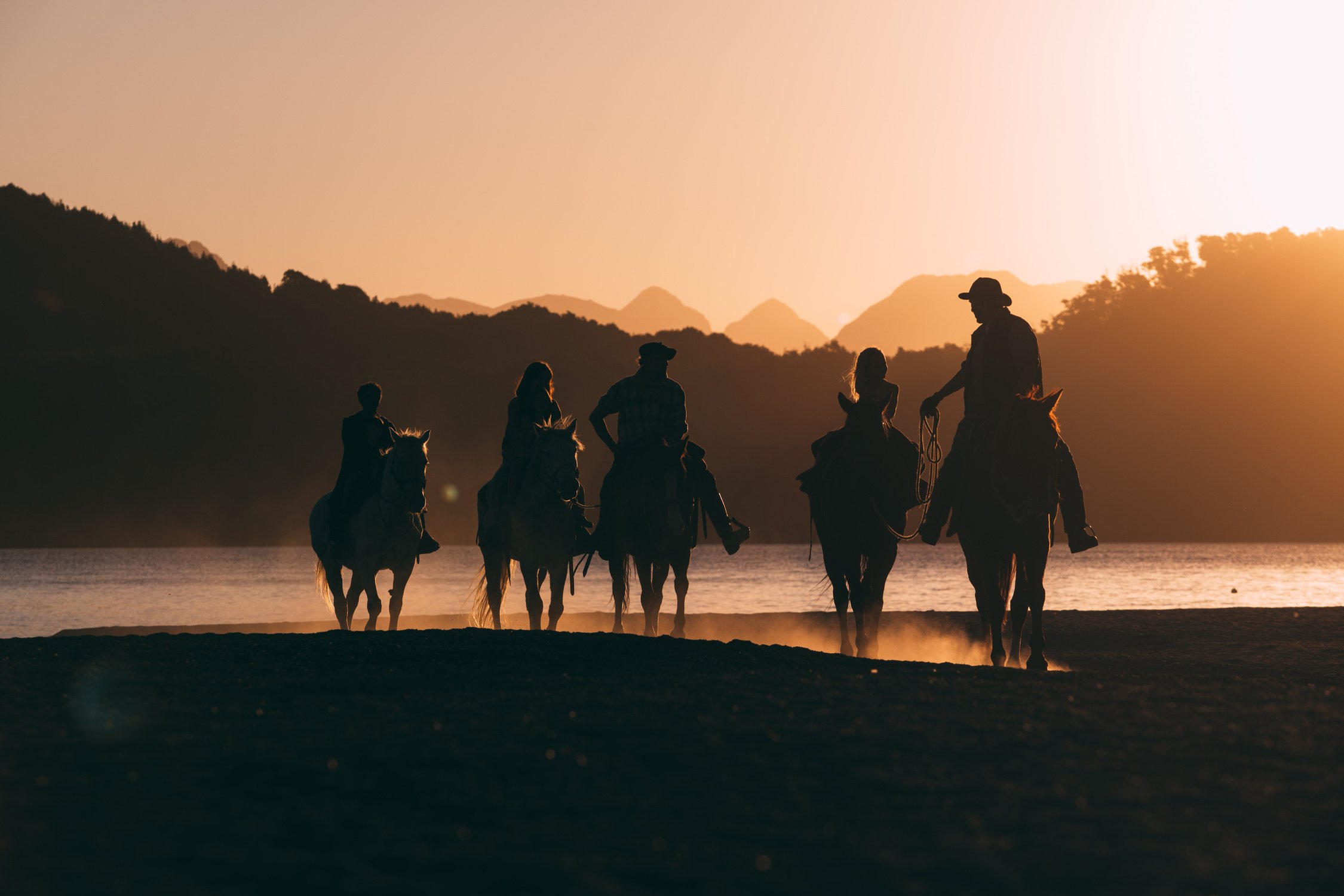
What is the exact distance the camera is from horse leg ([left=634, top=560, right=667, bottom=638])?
507 inches

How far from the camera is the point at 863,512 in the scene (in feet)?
38.3

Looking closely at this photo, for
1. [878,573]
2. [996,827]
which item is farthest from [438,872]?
[878,573]

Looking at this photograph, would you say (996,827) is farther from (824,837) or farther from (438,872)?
(438,872)

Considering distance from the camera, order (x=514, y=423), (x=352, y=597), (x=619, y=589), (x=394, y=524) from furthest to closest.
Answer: (x=352, y=597) → (x=394, y=524) → (x=619, y=589) → (x=514, y=423)

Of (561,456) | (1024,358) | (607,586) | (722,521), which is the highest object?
(1024,358)

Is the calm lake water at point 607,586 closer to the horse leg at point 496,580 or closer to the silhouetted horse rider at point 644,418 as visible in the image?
the horse leg at point 496,580

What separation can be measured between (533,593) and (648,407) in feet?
7.23

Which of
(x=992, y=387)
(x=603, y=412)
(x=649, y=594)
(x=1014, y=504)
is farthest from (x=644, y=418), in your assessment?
(x=1014, y=504)

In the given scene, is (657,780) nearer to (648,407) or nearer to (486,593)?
(648,407)

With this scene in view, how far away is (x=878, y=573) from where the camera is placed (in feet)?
38.6

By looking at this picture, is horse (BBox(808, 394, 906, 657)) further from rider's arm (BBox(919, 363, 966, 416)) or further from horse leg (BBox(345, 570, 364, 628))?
horse leg (BBox(345, 570, 364, 628))

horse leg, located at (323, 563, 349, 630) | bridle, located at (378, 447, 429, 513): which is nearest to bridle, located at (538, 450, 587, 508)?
bridle, located at (378, 447, 429, 513)

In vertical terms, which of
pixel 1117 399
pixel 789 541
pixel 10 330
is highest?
pixel 10 330

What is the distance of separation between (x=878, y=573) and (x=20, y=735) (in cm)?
723
